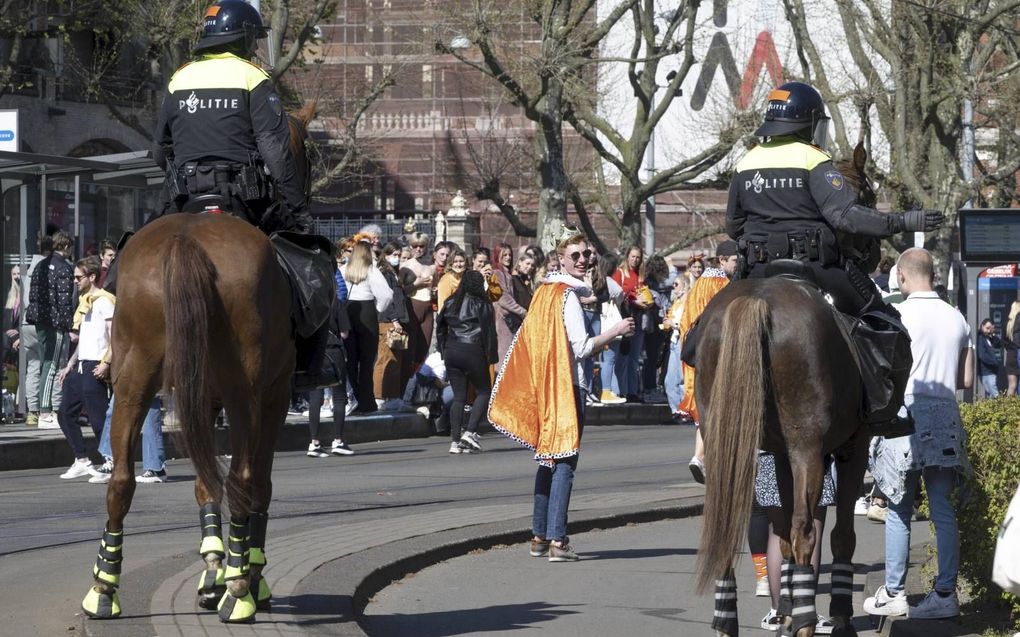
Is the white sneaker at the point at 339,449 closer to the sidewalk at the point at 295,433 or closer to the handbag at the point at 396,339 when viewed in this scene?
the sidewalk at the point at 295,433

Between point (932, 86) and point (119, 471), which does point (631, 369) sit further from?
point (119, 471)

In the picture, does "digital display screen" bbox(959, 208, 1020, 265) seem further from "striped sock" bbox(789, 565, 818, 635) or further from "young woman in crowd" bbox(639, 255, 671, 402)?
"striped sock" bbox(789, 565, 818, 635)

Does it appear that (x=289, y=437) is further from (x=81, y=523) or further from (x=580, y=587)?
(x=580, y=587)

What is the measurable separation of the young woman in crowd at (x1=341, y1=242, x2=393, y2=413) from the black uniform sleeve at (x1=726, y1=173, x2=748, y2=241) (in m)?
10.3

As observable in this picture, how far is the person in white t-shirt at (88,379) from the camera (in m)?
14.1

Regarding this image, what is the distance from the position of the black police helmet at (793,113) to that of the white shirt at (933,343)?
1.25 meters

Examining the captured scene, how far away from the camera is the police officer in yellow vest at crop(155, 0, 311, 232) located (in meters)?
7.75

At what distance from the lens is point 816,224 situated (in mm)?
7797

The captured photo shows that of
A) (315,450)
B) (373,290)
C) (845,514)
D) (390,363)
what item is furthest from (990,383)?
(845,514)

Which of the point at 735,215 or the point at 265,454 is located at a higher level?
the point at 735,215

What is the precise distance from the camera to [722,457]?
7160 mm

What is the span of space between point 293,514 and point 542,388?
259 cm

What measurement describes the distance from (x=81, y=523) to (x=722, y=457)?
5.76 meters

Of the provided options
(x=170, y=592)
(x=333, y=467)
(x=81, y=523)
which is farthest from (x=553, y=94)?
(x=170, y=592)
